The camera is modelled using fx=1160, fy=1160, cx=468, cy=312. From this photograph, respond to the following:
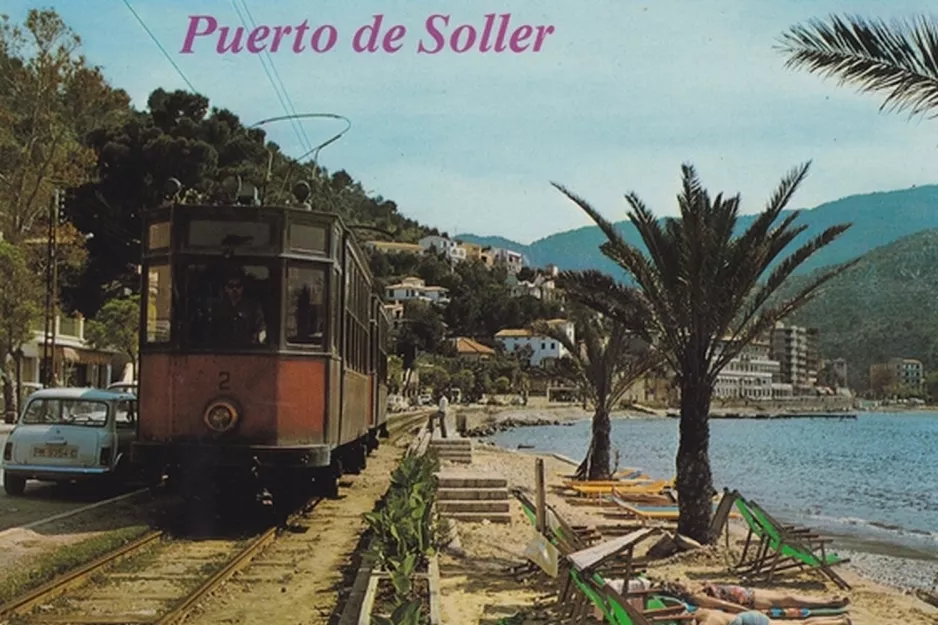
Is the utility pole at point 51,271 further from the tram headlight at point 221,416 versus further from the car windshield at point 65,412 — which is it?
the tram headlight at point 221,416

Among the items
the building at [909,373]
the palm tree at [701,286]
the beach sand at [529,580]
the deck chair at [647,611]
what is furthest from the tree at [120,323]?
the building at [909,373]

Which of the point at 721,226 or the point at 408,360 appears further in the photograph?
the point at 408,360

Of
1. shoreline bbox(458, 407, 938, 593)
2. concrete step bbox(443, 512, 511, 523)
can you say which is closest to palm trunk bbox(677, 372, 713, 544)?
concrete step bbox(443, 512, 511, 523)

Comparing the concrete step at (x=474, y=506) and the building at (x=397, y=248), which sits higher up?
the building at (x=397, y=248)

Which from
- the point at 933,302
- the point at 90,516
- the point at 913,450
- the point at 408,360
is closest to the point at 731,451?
the point at 913,450

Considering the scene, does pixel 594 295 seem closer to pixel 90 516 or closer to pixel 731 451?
pixel 90 516
